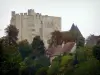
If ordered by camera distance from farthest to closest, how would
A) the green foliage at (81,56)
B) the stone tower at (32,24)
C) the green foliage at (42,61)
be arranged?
the stone tower at (32,24)
the green foliage at (42,61)
the green foliage at (81,56)

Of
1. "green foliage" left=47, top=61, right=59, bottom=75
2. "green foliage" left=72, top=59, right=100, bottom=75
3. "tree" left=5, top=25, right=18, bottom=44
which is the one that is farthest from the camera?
"tree" left=5, top=25, right=18, bottom=44

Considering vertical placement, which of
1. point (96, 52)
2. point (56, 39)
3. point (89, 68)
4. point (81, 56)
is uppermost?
point (56, 39)

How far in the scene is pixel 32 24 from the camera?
369 ft

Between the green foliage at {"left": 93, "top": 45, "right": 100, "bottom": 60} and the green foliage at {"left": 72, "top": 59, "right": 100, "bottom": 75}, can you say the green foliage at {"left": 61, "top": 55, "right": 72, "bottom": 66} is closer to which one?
the green foliage at {"left": 93, "top": 45, "right": 100, "bottom": 60}

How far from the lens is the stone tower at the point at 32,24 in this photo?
4343 inches

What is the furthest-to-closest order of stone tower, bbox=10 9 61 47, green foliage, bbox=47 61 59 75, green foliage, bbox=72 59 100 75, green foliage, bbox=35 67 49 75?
stone tower, bbox=10 9 61 47, green foliage, bbox=35 67 49 75, green foliage, bbox=47 61 59 75, green foliage, bbox=72 59 100 75

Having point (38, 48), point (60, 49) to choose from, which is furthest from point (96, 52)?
point (60, 49)

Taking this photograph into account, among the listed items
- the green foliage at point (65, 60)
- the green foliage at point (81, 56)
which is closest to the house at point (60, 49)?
the green foliage at point (65, 60)

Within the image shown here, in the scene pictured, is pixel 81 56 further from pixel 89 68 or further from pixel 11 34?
pixel 11 34

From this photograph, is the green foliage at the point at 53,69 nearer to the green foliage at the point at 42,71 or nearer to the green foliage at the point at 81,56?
the green foliage at the point at 42,71

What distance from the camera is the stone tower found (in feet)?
362

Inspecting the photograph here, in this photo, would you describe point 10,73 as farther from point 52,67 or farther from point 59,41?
point 59,41

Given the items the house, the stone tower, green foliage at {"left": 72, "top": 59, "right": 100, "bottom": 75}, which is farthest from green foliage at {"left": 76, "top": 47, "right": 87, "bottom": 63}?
the stone tower

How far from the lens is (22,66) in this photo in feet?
A: 183
